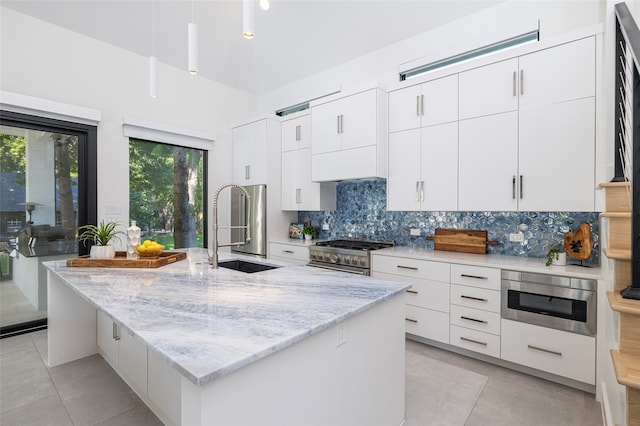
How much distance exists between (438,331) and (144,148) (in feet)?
13.3

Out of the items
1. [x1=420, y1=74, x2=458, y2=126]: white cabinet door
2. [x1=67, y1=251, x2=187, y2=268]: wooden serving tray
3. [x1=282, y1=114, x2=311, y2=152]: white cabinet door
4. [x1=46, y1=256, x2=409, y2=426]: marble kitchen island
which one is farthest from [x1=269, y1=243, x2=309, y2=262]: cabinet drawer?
[x1=420, y1=74, x2=458, y2=126]: white cabinet door

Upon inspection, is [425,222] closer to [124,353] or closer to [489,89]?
[489,89]

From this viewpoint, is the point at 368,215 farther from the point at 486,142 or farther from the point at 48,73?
the point at 48,73

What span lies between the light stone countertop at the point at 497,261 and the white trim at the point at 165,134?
2955 mm

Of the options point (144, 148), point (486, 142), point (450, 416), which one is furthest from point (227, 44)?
point (450, 416)

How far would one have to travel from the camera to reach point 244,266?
2518 millimetres

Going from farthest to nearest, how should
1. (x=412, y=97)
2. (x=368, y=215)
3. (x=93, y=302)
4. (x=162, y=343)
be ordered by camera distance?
(x=368, y=215) < (x=412, y=97) < (x=93, y=302) < (x=162, y=343)

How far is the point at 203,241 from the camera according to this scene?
4.79 meters

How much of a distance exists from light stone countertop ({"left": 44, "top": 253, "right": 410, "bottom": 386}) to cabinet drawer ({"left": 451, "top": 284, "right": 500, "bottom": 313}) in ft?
3.83

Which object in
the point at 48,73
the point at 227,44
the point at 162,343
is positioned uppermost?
the point at 227,44

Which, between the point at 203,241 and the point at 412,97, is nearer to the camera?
the point at 412,97

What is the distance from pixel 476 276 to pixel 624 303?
4.19 feet

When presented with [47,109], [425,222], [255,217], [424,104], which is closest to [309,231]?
[255,217]

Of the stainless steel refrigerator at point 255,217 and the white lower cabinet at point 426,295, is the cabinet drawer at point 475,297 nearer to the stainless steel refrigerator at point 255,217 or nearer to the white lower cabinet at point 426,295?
the white lower cabinet at point 426,295
